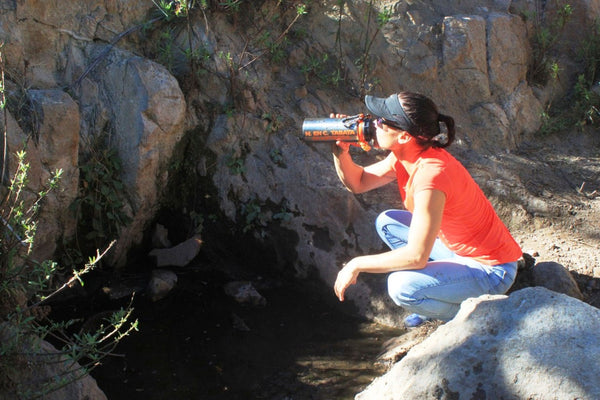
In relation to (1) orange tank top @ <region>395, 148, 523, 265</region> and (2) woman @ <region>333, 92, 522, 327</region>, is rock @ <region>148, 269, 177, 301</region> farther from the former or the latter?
(1) orange tank top @ <region>395, 148, 523, 265</region>

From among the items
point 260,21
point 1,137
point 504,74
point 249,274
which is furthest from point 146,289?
point 504,74

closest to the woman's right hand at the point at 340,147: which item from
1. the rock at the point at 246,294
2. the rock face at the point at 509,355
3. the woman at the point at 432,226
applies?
the woman at the point at 432,226

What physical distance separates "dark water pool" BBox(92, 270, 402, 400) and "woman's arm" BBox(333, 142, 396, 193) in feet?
2.86

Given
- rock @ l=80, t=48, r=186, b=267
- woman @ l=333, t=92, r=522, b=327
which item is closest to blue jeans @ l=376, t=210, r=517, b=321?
woman @ l=333, t=92, r=522, b=327

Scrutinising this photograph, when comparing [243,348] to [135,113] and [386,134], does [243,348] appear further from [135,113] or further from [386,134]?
[135,113]

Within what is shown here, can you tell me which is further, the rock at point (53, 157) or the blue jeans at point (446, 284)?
the rock at point (53, 157)

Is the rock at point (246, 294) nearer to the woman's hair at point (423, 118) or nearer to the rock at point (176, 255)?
the rock at point (176, 255)

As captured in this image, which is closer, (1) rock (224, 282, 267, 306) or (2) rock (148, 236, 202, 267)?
(1) rock (224, 282, 267, 306)

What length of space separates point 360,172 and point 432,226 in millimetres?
811

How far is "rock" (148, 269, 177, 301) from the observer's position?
3885 millimetres

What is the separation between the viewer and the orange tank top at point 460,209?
9.10 feet

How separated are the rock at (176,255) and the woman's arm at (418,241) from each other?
5.60 feet

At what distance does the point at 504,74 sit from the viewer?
5.22 metres

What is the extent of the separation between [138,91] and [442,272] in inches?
92.2
